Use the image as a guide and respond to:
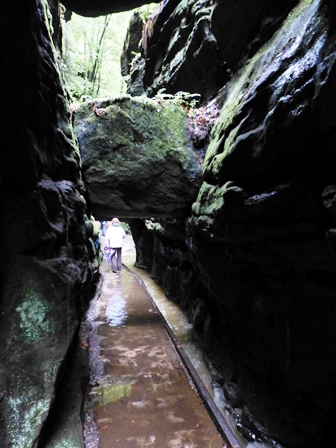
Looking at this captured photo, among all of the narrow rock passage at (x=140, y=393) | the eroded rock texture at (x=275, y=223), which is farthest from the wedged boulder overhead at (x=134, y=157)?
the narrow rock passage at (x=140, y=393)

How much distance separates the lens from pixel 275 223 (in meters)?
3.69

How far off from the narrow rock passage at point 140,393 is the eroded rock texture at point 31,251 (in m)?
0.73

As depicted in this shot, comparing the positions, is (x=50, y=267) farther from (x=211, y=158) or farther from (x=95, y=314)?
(x=95, y=314)

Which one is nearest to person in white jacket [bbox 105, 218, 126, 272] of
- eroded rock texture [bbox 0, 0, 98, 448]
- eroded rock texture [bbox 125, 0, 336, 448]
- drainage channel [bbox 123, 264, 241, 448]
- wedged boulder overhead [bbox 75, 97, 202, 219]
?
wedged boulder overhead [bbox 75, 97, 202, 219]

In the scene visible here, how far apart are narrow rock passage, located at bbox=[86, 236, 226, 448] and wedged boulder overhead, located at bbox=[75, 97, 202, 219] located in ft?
10.2

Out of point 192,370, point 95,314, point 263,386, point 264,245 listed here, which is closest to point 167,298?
point 95,314

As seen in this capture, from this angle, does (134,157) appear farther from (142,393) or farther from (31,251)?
(142,393)

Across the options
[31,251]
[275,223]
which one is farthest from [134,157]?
[275,223]

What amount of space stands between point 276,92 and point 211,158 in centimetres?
258

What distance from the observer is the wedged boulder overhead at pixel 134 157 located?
6.56 m

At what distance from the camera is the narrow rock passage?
12.8 ft

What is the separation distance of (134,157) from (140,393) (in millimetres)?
4682

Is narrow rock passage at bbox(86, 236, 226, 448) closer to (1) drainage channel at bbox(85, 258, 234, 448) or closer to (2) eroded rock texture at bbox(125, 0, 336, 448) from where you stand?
(1) drainage channel at bbox(85, 258, 234, 448)

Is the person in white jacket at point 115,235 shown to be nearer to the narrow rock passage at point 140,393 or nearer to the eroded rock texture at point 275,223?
the narrow rock passage at point 140,393
